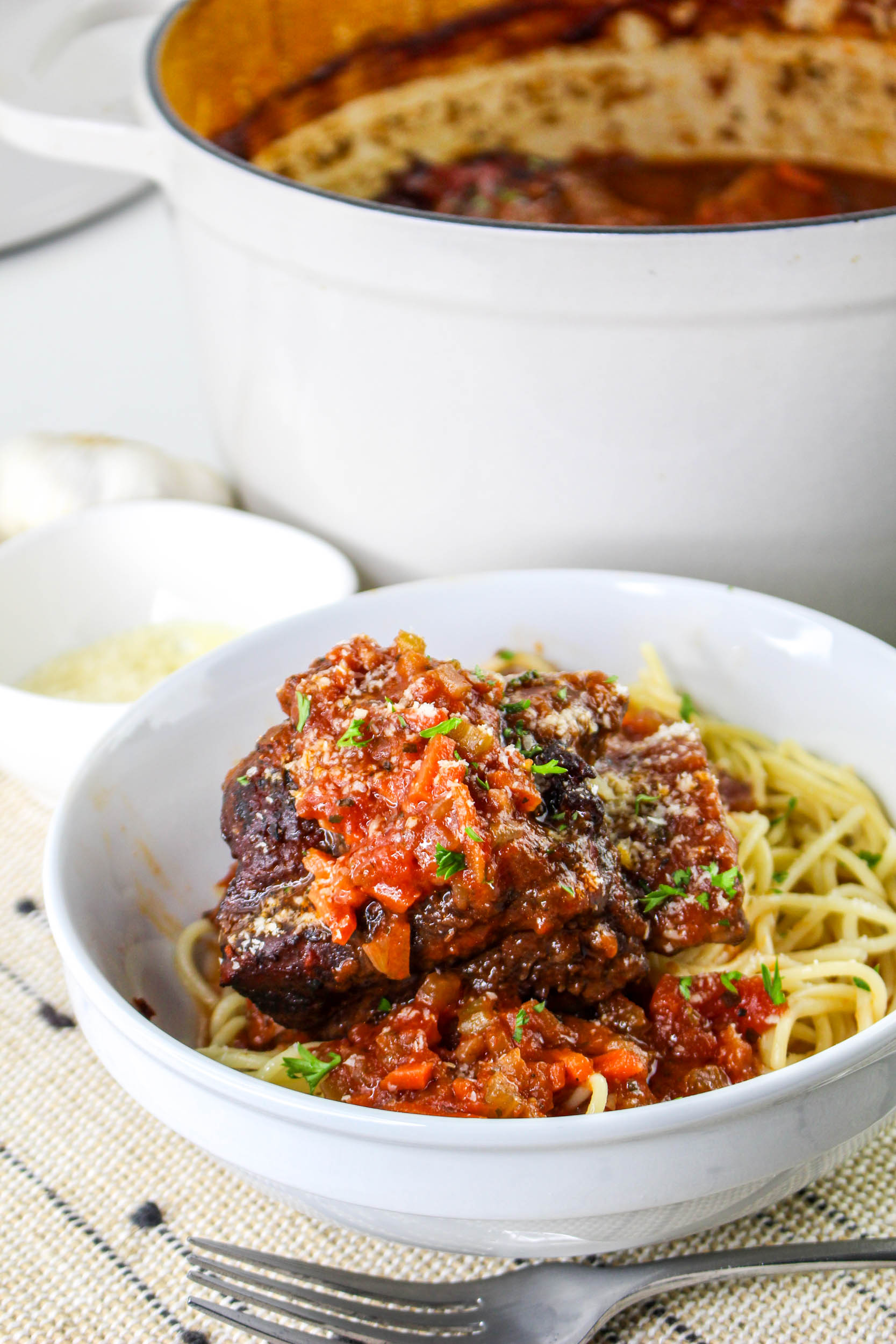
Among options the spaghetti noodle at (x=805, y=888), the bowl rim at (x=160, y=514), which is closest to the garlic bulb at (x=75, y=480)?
the bowl rim at (x=160, y=514)

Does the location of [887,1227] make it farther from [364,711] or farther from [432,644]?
[432,644]

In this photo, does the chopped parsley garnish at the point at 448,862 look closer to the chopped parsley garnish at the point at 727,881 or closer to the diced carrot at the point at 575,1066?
the diced carrot at the point at 575,1066

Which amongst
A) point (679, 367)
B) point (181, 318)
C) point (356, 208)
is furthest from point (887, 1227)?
point (181, 318)

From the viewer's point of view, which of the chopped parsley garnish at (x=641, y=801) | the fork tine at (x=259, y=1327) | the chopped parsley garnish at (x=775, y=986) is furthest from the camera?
the chopped parsley garnish at (x=641, y=801)

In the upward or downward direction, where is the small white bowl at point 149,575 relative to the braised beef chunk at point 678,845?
downward

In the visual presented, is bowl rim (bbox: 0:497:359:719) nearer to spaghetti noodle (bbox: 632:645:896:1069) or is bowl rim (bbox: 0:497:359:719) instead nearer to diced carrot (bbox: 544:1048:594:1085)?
spaghetti noodle (bbox: 632:645:896:1069)

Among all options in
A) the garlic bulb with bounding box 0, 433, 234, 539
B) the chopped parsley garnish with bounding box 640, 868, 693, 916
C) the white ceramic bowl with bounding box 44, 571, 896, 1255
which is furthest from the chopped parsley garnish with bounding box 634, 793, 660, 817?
the garlic bulb with bounding box 0, 433, 234, 539
